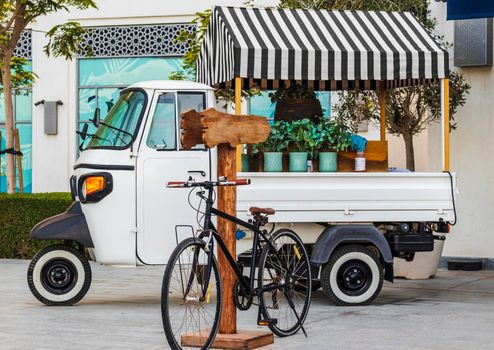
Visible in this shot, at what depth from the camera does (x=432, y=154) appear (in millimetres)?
15086

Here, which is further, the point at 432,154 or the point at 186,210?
the point at 432,154

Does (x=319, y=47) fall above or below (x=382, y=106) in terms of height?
above

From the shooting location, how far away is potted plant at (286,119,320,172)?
11.0 metres

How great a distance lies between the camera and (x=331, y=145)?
1122cm

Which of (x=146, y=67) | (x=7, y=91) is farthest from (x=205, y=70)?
(x=146, y=67)

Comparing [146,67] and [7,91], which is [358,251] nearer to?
[7,91]

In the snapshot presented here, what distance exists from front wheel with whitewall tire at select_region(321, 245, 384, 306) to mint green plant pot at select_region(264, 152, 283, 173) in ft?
3.23

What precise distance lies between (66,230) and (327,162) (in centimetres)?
259

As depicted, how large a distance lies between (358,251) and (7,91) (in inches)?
330

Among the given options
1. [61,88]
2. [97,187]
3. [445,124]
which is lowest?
[97,187]

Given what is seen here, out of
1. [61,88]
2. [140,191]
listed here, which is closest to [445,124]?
[140,191]

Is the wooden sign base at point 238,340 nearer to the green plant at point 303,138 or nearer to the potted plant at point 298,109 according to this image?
the green plant at point 303,138

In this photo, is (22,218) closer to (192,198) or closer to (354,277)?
(192,198)

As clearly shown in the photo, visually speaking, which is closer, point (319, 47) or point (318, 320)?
point (318, 320)
